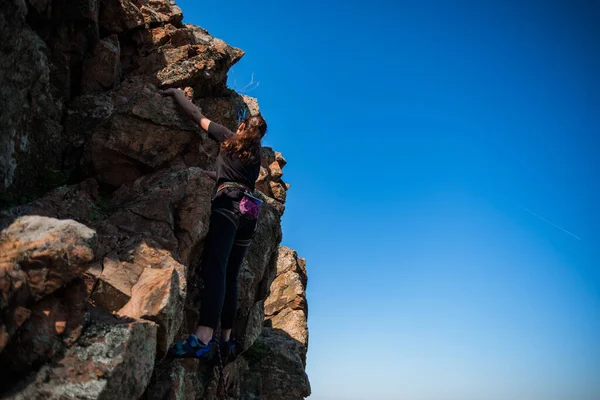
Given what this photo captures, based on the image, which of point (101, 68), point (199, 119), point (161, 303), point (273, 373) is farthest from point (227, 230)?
point (273, 373)

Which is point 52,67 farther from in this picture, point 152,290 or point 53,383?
point 53,383

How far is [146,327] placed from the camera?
790 cm

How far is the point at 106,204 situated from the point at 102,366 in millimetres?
5080

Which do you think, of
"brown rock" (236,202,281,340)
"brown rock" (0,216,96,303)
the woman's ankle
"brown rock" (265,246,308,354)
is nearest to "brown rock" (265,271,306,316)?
"brown rock" (265,246,308,354)

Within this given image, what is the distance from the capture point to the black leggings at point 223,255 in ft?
31.7

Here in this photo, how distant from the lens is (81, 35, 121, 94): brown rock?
42.4ft

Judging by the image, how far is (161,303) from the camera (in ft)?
27.7

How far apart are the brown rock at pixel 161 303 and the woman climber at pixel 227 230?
71 cm

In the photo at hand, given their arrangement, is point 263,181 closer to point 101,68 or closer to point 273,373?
point 273,373

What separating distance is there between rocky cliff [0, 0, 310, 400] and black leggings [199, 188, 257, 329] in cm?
61

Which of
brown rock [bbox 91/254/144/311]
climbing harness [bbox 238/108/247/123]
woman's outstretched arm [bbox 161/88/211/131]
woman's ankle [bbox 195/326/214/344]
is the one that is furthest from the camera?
climbing harness [bbox 238/108/247/123]

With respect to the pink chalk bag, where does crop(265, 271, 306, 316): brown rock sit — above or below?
above

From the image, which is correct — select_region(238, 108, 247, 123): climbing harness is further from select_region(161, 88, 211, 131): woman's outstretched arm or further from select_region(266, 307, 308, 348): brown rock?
select_region(266, 307, 308, 348): brown rock

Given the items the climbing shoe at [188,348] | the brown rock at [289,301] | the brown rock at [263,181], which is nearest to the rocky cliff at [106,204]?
the climbing shoe at [188,348]
